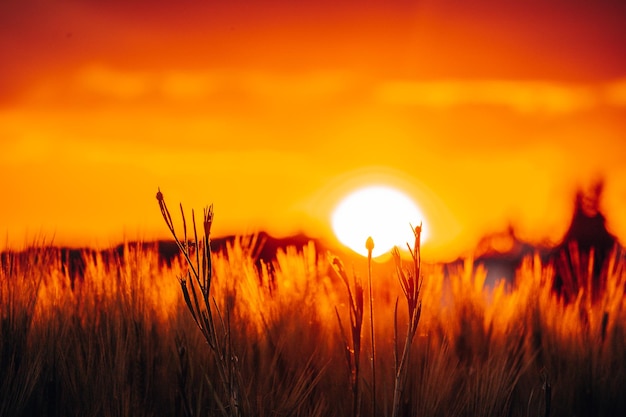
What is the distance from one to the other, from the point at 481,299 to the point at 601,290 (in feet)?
2.68

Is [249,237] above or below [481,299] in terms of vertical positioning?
above

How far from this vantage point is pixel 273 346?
3207mm

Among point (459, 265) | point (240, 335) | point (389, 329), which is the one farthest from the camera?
point (459, 265)

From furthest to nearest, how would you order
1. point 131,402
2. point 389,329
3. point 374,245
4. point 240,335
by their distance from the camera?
1. point 389,329
2. point 240,335
3. point 131,402
4. point 374,245

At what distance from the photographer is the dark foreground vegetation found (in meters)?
2.56

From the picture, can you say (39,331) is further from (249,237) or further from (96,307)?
(249,237)

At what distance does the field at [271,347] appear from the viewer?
2.61m

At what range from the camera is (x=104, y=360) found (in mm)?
2682

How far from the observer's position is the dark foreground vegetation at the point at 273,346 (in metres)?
2.56

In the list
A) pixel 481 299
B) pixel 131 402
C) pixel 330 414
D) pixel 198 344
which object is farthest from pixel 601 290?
pixel 131 402

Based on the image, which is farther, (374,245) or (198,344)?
(198,344)

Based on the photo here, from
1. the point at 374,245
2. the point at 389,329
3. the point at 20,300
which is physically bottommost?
Answer: the point at 389,329

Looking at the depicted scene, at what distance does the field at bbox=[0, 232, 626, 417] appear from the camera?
261 centimetres

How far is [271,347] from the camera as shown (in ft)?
10.5
